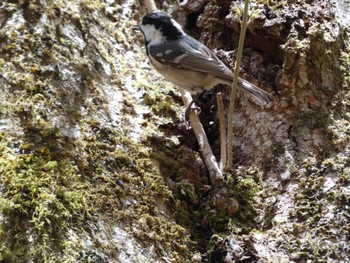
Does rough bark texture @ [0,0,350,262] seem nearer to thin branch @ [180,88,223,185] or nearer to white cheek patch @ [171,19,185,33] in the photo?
thin branch @ [180,88,223,185]

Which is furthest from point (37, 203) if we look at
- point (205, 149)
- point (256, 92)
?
point (256, 92)

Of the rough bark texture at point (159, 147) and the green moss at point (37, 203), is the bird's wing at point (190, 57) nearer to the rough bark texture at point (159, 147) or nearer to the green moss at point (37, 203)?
the rough bark texture at point (159, 147)

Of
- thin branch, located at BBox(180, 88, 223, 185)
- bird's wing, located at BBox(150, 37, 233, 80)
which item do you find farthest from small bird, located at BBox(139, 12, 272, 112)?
thin branch, located at BBox(180, 88, 223, 185)

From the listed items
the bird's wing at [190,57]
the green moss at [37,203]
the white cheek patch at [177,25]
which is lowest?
the green moss at [37,203]

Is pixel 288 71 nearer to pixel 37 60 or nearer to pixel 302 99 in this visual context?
pixel 302 99

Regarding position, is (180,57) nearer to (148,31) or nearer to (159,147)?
(148,31)

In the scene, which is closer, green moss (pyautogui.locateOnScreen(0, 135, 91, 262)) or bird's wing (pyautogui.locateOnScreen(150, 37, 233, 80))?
green moss (pyautogui.locateOnScreen(0, 135, 91, 262))

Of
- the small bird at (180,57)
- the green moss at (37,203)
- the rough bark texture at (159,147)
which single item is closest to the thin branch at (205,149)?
the rough bark texture at (159,147)

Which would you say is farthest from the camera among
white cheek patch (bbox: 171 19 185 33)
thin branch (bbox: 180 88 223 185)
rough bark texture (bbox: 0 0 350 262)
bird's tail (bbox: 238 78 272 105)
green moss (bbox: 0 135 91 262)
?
white cheek patch (bbox: 171 19 185 33)

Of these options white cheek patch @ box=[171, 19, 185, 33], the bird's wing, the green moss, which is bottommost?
the green moss
